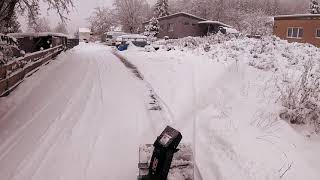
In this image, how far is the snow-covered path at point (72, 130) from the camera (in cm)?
434

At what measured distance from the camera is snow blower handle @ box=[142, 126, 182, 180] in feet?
10.7

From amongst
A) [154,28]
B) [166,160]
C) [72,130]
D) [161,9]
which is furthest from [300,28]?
[161,9]

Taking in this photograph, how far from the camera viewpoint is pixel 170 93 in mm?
8273

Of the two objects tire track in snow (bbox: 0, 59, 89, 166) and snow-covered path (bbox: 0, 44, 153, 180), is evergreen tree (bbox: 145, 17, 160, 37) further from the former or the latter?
tire track in snow (bbox: 0, 59, 89, 166)

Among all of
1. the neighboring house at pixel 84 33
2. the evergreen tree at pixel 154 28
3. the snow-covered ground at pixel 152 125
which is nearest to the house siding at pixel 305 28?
the snow-covered ground at pixel 152 125

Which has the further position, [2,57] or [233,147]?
[2,57]

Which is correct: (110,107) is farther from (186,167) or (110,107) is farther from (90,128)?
(186,167)

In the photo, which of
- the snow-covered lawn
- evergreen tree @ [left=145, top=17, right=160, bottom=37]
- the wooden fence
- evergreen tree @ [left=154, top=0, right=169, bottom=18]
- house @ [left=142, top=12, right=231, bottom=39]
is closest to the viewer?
the snow-covered lawn

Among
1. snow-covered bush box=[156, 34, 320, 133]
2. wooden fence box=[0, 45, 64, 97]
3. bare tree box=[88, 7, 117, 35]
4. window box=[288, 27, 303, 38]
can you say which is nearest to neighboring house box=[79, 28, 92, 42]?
bare tree box=[88, 7, 117, 35]

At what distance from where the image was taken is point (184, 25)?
49.0m

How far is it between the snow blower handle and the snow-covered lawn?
0.99 metres

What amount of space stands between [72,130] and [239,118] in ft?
9.77

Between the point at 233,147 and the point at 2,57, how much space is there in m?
6.16

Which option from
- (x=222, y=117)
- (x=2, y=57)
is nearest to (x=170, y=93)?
(x=222, y=117)
